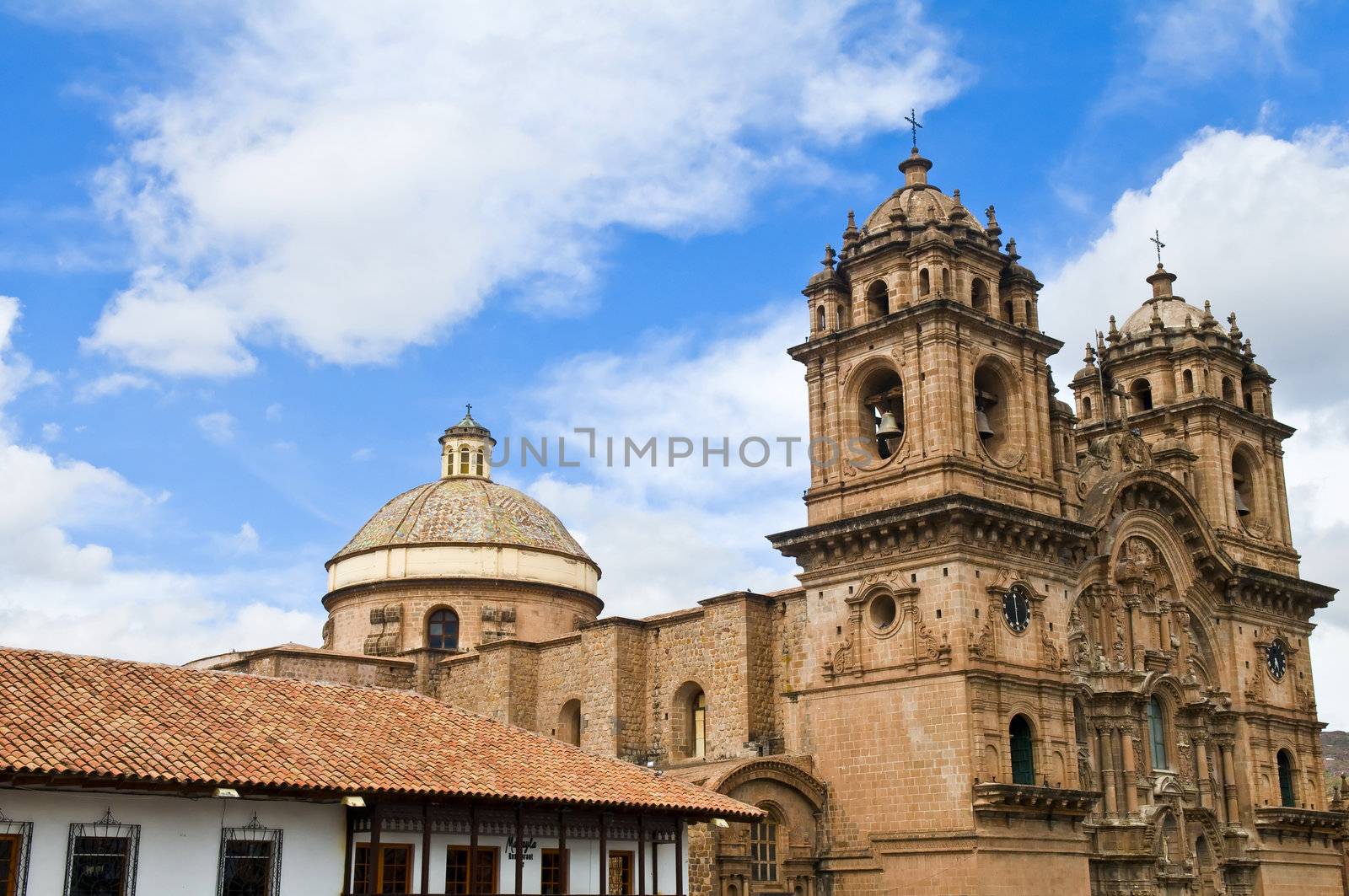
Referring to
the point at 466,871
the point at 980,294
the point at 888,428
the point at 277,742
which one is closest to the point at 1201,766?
the point at 888,428

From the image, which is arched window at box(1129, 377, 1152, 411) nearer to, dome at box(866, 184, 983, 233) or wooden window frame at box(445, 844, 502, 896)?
dome at box(866, 184, 983, 233)

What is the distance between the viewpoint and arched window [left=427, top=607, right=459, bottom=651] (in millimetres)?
47688

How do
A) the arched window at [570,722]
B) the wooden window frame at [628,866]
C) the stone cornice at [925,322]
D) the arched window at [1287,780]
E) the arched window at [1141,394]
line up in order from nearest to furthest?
1. the wooden window frame at [628,866]
2. the stone cornice at [925,322]
3. the arched window at [570,722]
4. the arched window at [1287,780]
5. the arched window at [1141,394]

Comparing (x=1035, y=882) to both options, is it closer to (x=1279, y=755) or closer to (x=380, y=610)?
(x=1279, y=755)

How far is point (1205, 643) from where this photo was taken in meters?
40.3

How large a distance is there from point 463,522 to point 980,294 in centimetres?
1984

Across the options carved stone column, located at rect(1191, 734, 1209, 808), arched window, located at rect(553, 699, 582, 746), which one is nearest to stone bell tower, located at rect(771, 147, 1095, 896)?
carved stone column, located at rect(1191, 734, 1209, 808)

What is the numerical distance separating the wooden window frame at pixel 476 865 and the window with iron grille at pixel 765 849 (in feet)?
26.4

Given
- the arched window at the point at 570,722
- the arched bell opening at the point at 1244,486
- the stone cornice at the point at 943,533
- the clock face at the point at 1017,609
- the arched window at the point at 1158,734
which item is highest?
the arched bell opening at the point at 1244,486

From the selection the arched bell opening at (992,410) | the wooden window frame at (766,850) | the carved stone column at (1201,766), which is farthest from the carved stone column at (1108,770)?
the wooden window frame at (766,850)

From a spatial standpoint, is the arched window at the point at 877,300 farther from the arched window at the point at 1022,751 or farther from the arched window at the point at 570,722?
the arched window at the point at 570,722

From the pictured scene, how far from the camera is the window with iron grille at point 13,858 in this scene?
69.5ft

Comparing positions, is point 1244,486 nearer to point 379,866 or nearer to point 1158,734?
point 1158,734

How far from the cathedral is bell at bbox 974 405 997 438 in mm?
343
